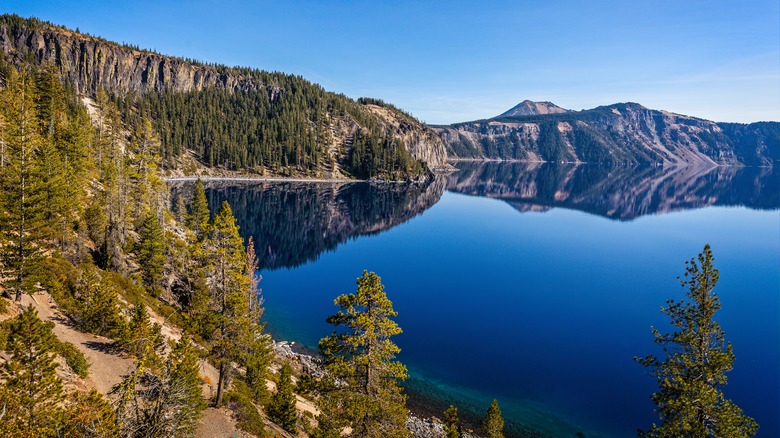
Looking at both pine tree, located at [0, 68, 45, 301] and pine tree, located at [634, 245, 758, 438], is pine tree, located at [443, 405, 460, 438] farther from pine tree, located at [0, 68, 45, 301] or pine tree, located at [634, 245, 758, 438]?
pine tree, located at [0, 68, 45, 301]

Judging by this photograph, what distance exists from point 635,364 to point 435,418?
29157mm

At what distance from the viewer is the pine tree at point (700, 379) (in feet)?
63.7

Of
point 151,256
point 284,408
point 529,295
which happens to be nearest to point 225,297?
point 284,408

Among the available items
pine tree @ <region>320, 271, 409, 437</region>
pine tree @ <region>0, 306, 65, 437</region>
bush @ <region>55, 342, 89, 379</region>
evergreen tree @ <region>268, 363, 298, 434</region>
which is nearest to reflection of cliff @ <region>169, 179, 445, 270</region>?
evergreen tree @ <region>268, 363, 298, 434</region>

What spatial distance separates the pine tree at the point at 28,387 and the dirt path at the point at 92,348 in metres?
9.31

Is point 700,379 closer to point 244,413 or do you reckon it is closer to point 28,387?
point 244,413

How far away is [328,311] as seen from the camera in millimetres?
62562

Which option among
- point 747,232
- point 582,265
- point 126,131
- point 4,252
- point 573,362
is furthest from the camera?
point 126,131

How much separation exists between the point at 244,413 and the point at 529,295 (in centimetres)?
5708

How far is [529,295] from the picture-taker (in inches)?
2805

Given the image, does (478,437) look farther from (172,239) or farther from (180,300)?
(172,239)

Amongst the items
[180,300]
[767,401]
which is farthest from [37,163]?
[767,401]

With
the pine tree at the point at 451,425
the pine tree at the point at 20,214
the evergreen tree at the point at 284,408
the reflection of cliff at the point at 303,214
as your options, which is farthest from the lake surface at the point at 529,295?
the pine tree at the point at 20,214

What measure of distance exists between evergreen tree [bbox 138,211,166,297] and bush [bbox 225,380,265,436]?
900 inches
